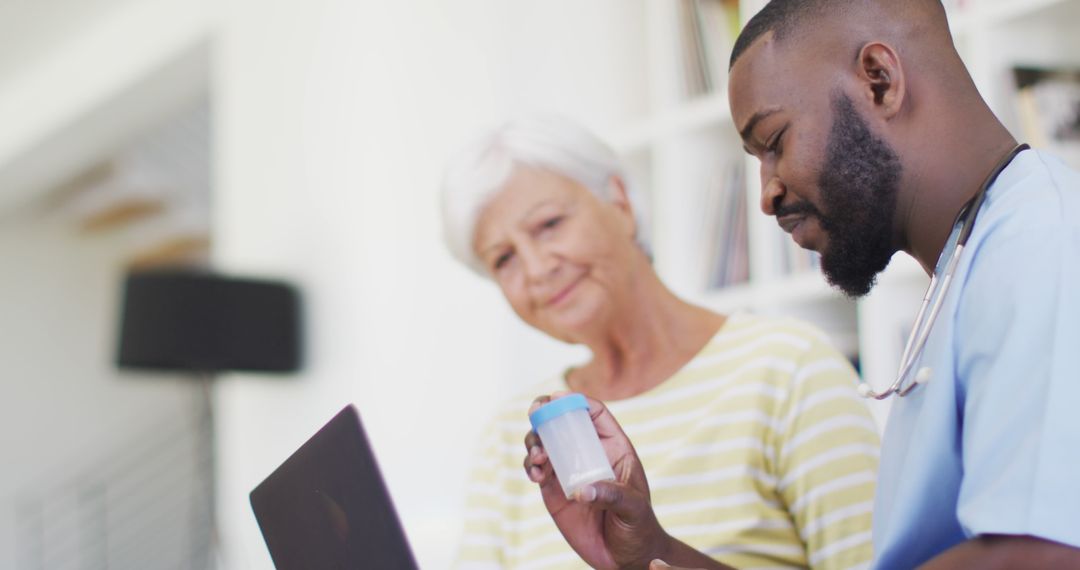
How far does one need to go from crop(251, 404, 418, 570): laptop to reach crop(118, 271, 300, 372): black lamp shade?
2111mm

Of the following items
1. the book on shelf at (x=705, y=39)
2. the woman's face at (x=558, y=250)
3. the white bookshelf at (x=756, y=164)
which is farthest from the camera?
the book on shelf at (x=705, y=39)

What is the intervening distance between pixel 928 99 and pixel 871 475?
468 mm

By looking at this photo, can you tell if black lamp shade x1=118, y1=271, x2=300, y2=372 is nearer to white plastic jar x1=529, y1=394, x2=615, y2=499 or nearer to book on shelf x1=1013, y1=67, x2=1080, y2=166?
book on shelf x1=1013, y1=67, x2=1080, y2=166

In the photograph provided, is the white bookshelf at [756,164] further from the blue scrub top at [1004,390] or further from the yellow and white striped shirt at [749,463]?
the blue scrub top at [1004,390]

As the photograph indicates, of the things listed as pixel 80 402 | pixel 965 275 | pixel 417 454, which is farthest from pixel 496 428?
pixel 80 402

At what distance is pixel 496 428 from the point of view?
5.57 feet

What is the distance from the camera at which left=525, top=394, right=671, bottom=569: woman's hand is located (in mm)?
1166

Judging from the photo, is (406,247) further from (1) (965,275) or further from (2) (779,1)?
(1) (965,275)

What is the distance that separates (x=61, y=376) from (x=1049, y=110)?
16.9 feet

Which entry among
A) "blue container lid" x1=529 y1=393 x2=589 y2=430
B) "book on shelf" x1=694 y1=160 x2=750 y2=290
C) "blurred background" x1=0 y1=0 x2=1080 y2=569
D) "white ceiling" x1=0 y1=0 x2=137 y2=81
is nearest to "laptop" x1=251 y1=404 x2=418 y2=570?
"blue container lid" x1=529 y1=393 x2=589 y2=430

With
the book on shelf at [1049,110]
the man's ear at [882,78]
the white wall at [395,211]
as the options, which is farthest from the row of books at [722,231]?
the man's ear at [882,78]

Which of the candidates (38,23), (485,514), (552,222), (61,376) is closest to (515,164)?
(552,222)

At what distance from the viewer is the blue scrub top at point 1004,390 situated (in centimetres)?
82

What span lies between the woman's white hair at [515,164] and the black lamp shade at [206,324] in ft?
Result: 5.46
